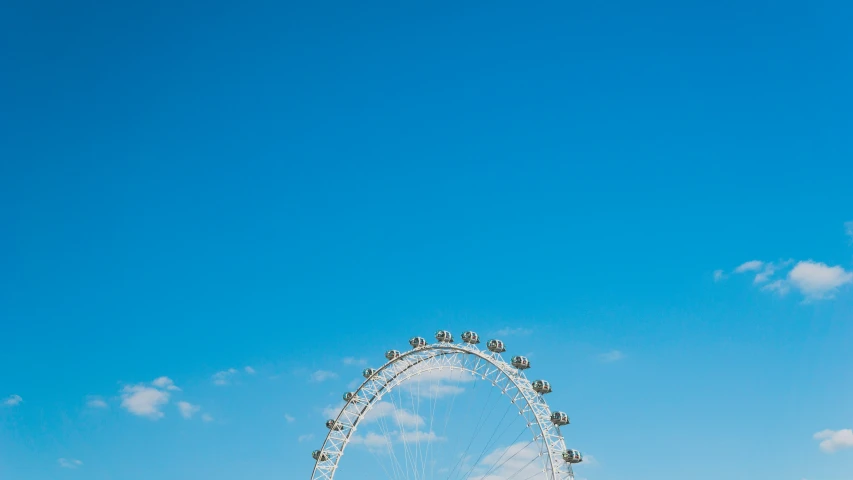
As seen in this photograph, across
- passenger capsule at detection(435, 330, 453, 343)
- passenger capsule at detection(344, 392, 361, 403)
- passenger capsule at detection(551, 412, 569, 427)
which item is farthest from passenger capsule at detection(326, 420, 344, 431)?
passenger capsule at detection(551, 412, 569, 427)

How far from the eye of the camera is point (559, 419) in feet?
197

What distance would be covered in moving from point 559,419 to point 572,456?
3.32 meters

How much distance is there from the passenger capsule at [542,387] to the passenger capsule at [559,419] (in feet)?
9.21

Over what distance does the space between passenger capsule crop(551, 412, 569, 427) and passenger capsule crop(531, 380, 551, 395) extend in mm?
2807

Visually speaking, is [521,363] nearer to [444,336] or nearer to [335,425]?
[444,336]

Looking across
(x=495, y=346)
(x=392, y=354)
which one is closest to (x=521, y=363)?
(x=495, y=346)

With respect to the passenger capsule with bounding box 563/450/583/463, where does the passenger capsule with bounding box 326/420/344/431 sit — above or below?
above

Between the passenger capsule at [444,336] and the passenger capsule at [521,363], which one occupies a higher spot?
the passenger capsule at [444,336]

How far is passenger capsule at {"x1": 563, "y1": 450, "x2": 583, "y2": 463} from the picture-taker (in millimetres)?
57750

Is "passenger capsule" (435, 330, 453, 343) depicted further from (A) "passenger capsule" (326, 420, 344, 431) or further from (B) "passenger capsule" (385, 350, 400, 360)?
(A) "passenger capsule" (326, 420, 344, 431)

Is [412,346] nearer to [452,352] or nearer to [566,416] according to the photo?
[452,352]

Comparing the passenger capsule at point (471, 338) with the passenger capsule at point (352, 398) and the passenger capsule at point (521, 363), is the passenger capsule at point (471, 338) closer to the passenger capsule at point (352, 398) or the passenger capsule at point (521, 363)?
the passenger capsule at point (521, 363)

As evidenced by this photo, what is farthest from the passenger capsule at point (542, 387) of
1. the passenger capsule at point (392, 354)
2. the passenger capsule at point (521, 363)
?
the passenger capsule at point (392, 354)

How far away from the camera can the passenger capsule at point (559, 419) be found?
60.0 meters
